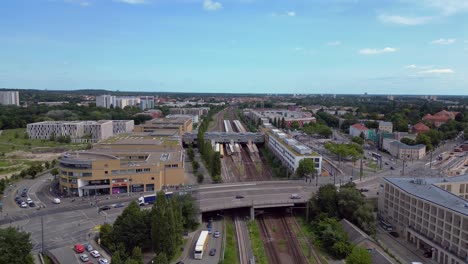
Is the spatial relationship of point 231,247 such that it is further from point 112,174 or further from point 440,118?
point 440,118

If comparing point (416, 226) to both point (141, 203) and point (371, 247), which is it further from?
point (141, 203)

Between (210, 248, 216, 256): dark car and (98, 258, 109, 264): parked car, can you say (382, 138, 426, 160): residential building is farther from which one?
(98, 258, 109, 264): parked car

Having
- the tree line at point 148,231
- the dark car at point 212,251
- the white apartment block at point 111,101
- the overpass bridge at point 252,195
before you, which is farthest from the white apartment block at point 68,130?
the white apartment block at point 111,101

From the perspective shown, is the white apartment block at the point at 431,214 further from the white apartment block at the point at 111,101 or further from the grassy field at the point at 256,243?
the white apartment block at the point at 111,101

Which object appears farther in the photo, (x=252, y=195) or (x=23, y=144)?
(x=23, y=144)

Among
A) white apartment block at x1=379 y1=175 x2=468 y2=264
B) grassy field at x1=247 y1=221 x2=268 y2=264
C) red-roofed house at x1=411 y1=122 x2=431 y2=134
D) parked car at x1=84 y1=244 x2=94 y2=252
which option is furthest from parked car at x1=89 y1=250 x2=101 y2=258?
red-roofed house at x1=411 y1=122 x2=431 y2=134

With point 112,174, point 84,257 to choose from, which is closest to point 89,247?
point 84,257
